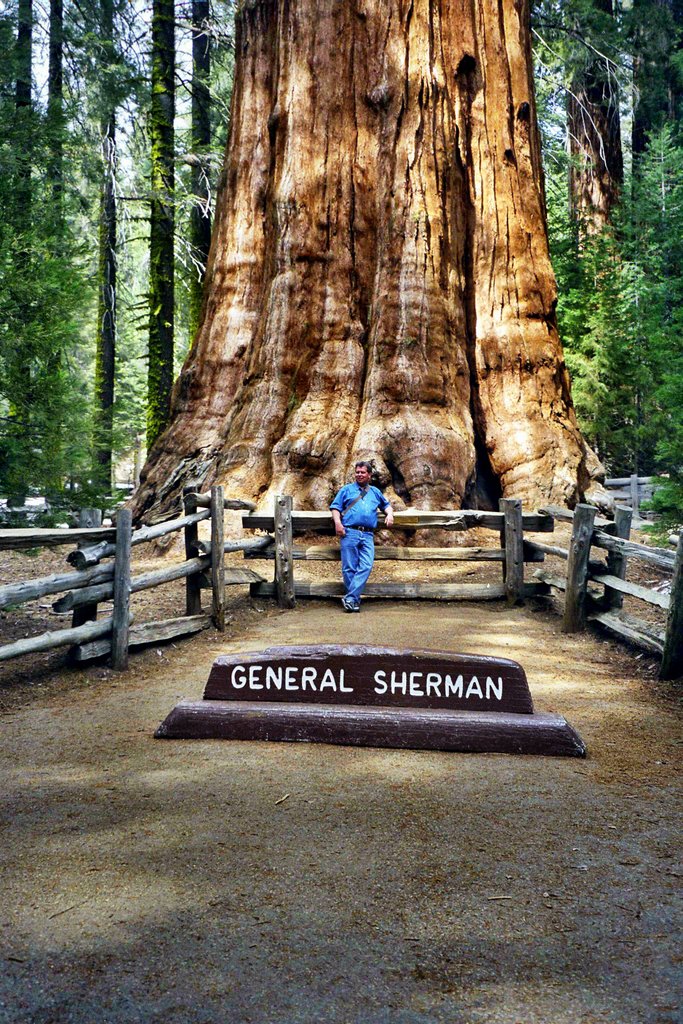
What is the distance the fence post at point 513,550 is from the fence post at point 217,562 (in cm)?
326

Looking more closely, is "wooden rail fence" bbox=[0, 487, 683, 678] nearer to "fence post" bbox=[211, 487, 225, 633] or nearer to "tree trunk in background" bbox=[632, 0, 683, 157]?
"fence post" bbox=[211, 487, 225, 633]

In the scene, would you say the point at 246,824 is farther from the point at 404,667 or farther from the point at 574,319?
the point at 574,319

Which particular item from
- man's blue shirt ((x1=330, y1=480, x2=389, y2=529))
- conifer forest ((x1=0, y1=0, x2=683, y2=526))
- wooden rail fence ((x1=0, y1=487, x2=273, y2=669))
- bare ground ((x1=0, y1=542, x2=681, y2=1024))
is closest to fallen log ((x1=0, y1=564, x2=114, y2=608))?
wooden rail fence ((x1=0, y1=487, x2=273, y2=669))

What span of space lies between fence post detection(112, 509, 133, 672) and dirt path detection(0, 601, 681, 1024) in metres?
1.30

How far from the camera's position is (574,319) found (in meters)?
26.6

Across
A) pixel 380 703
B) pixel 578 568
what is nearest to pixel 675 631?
pixel 578 568

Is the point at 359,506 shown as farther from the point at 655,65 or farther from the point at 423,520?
the point at 655,65

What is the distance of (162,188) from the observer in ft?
60.7

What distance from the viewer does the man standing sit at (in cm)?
1058

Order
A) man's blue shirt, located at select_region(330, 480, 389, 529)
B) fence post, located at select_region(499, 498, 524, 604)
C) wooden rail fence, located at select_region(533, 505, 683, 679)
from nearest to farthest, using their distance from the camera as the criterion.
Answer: wooden rail fence, located at select_region(533, 505, 683, 679) < man's blue shirt, located at select_region(330, 480, 389, 529) < fence post, located at select_region(499, 498, 524, 604)

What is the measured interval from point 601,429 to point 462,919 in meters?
23.2

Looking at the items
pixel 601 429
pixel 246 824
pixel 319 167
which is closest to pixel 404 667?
pixel 246 824

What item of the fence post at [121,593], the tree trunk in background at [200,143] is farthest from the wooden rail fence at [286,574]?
the tree trunk in background at [200,143]

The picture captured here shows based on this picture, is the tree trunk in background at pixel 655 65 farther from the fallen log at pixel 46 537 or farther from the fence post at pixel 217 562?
the fallen log at pixel 46 537
